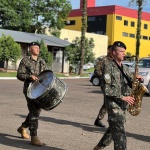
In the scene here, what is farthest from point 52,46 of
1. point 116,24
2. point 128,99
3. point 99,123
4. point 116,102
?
point 116,24

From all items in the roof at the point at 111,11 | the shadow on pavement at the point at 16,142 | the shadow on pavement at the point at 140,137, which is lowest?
the shadow on pavement at the point at 140,137

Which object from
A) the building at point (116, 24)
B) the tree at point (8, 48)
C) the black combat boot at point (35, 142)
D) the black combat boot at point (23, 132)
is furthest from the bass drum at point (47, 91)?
the building at point (116, 24)

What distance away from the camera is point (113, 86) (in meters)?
5.64

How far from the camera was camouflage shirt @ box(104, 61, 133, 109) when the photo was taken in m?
5.63

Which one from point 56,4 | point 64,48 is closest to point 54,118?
point 64,48

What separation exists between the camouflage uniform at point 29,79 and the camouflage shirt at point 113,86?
5.78 feet

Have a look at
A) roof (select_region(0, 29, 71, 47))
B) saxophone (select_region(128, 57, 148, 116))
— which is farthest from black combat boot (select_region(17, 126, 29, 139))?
roof (select_region(0, 29, 71, 47))

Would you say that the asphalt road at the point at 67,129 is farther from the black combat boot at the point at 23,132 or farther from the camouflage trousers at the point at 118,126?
the camouflage trousers at the point at 118,126

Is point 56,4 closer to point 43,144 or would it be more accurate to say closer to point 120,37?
point 120,37

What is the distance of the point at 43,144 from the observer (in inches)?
282

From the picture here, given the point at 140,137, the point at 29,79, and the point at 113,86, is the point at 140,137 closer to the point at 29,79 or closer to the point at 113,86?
the point at 29,79

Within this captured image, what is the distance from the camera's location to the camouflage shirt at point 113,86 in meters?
5.63

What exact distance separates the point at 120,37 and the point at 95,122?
7011cm

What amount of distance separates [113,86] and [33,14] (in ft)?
144
